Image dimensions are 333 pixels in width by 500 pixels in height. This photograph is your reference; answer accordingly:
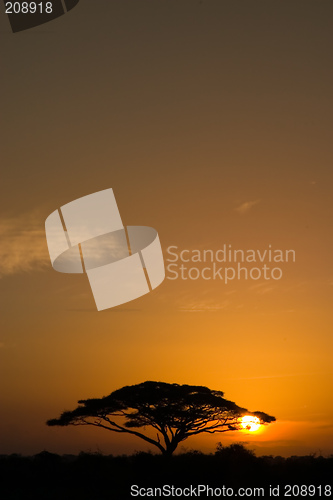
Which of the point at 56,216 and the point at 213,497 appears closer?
the point at 56,216

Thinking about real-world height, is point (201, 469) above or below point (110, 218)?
below

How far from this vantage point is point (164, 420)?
4450 centimetres

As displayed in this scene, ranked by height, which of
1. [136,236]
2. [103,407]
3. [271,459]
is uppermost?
[136,236]

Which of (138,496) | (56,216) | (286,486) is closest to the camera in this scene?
(56,216)

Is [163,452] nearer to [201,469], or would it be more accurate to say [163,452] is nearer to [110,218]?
[201,469]

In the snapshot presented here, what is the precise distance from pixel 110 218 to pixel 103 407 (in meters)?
20.5

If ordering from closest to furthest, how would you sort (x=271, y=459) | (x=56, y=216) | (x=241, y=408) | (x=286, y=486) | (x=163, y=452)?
(x=56, y=216) < (x=286, y=486) < (x=271, y=459) < (x=163, y=452) < (x=241, y=408)

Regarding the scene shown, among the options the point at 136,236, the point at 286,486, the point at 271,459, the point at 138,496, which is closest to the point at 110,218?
the point at 136,236

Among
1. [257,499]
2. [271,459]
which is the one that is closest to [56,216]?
[257,499]

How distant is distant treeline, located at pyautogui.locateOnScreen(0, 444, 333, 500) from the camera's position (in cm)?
3050

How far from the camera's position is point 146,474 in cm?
3331

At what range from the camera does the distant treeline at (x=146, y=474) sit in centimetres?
3050

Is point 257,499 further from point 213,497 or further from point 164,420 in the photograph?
point 164,420

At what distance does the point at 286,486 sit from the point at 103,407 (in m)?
16.8
